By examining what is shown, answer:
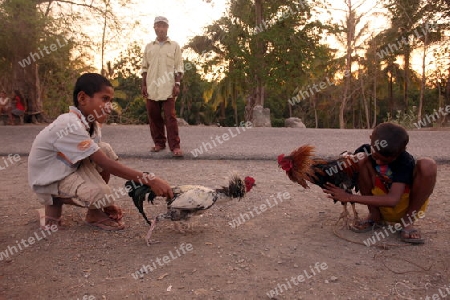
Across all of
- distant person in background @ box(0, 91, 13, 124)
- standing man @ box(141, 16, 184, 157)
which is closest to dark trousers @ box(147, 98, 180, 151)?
standing man @ box(141, 16, 184, 157)

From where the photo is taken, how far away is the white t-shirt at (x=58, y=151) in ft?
9.38

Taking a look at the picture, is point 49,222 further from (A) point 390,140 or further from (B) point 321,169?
(A) point 390,140

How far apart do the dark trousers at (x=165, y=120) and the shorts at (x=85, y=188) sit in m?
3.00

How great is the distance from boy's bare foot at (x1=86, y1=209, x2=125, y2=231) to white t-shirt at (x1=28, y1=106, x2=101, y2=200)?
41 centimetres

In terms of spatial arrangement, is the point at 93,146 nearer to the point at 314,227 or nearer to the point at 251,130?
the point at 314,227

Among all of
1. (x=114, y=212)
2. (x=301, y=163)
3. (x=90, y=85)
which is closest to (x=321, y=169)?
(x=301, y=163)

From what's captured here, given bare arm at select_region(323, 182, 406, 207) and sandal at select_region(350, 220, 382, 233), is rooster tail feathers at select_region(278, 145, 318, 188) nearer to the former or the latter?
bare arm at select_region(323, 182, 406, 207)

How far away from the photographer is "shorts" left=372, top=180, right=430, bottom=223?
9.87ft

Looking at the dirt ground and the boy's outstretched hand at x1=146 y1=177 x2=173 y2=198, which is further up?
the boy's outstretched hand at x1=146 y1=177 x2=173 y2=198

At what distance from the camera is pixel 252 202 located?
161 inches

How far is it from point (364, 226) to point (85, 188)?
2.32m

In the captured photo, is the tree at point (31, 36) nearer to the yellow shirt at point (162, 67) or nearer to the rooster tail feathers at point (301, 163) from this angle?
the yellow shirt at point (162, 67)

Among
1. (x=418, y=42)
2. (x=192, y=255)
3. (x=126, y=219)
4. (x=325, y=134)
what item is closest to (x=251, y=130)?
(x=325, y=134)

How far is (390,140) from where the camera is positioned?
108 inches
